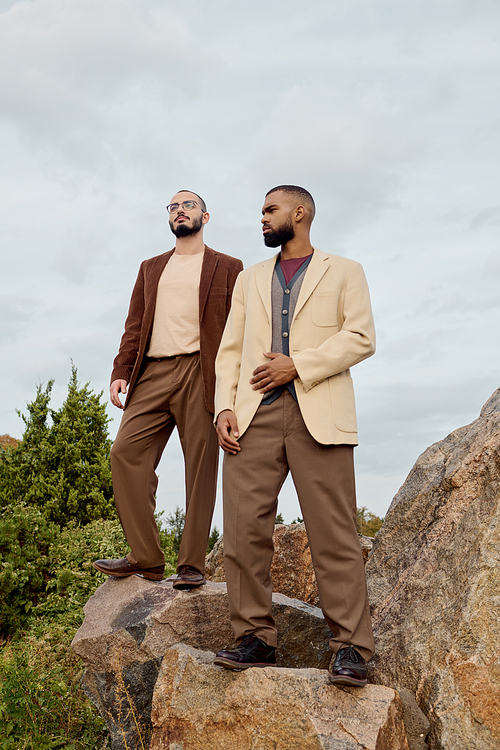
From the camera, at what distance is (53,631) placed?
6.55m

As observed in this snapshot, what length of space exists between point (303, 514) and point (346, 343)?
93 cm

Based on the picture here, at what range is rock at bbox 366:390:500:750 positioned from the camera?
3.26 meters

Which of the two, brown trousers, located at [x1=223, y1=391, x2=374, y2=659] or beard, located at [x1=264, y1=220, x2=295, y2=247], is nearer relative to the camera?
brown trousers, located at [x1=223, y1=391, x2=374, y2=659]

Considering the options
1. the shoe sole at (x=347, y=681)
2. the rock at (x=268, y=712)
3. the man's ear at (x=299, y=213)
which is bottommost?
the rock at (x=268, y=712)

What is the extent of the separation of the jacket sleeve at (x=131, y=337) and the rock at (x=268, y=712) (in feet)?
7.63

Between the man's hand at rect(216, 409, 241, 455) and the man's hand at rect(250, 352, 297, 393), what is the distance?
0.23 m

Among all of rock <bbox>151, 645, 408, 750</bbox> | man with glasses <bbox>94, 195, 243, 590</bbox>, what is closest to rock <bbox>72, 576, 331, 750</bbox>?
man with glasses <bbox>94, 195, 243, 590</bbox>

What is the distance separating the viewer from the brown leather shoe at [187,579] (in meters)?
4.64

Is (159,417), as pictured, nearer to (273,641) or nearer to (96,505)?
(273,641)

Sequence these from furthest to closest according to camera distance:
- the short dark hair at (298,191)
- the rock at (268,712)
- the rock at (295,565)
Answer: the rock at (295,565), the short dark hair at (298,191), the rock at (268,712)

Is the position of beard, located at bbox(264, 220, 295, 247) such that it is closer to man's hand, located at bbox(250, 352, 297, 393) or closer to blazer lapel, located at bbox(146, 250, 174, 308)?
man's hand, located at bbox(250, 352, 297, 393)

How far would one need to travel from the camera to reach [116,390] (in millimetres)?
5035

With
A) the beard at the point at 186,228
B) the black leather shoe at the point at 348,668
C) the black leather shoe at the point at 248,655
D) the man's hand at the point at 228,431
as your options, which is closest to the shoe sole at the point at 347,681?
the black leather shoe at the point at 348,668

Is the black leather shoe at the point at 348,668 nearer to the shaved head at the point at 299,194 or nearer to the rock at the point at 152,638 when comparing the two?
the rock at the point at 152,638
